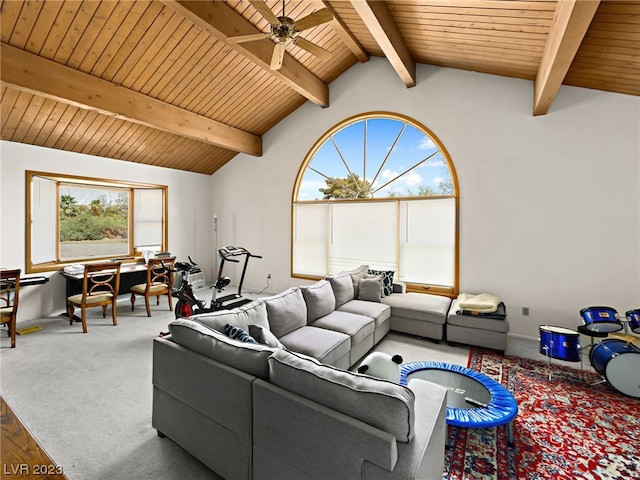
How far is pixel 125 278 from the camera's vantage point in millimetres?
5688

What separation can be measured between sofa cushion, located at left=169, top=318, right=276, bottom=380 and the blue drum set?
9.54 feet

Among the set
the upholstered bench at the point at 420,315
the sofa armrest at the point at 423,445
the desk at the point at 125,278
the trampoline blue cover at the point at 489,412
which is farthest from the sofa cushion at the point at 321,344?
the desk at the point at 125,278

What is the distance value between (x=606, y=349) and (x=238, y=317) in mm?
3297

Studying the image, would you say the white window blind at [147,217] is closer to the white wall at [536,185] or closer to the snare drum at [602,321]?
the white wall at [536,185]

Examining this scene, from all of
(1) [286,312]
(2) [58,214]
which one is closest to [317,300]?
(1) [286,312]

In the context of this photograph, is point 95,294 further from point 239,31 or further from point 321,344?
point 239,31

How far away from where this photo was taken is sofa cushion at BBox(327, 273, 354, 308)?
4.09 metres

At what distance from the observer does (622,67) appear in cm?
323

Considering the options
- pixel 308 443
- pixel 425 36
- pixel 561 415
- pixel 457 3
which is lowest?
pixel 561 415

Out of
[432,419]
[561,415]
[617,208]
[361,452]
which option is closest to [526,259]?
[617,208]

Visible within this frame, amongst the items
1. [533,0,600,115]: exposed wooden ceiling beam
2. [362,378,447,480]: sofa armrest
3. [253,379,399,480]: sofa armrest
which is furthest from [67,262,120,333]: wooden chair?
[533,0,600,115]: exposed wooden ceiling beam

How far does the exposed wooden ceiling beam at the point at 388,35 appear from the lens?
312 centimetres

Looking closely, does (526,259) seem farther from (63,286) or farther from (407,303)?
(63,286)

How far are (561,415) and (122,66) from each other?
590cm
